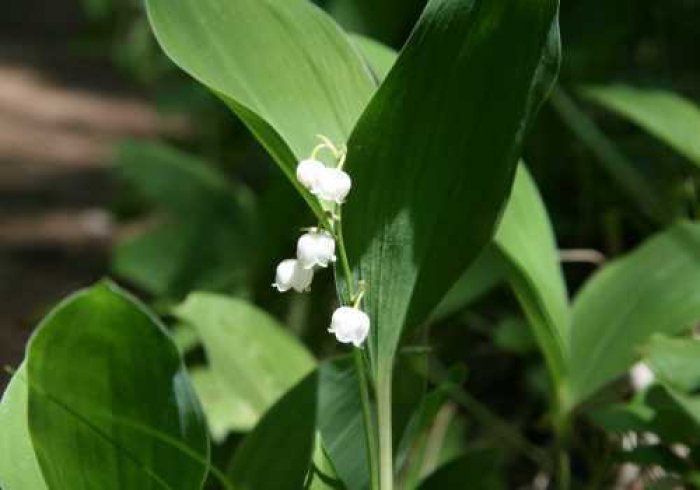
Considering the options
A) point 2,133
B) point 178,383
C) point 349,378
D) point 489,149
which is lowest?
point 2,133

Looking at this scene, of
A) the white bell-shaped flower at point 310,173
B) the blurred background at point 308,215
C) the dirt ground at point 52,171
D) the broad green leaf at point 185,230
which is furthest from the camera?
the dirt ground at point 52,171

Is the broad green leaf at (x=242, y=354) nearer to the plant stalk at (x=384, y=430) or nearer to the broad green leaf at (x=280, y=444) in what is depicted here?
the broad green leaf at (x=280, y=444)

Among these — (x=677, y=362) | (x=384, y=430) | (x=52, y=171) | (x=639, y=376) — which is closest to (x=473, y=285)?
(x=639, y=376)

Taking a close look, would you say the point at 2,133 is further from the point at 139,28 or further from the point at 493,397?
the point at 493,397

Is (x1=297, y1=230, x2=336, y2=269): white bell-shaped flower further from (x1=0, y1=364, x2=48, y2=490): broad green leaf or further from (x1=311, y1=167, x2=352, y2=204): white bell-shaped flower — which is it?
(x1=0, y1=364, x2=48, y2=490): broad green leaf

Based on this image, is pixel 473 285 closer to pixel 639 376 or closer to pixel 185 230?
pixel 639 376

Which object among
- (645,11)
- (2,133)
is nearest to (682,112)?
(645,11)

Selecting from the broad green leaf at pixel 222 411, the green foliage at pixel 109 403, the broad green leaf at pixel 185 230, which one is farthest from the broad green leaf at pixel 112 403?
the broad green leaf at pixel 185 230
